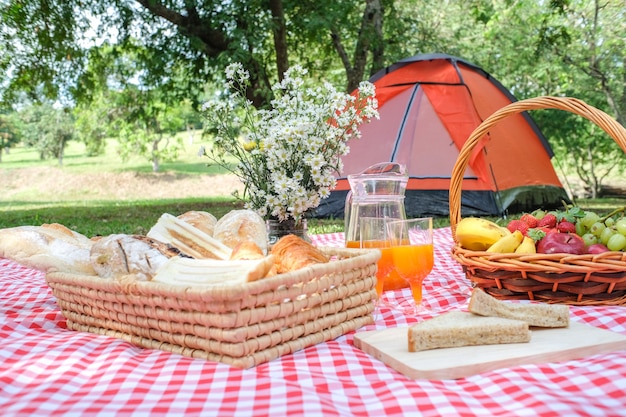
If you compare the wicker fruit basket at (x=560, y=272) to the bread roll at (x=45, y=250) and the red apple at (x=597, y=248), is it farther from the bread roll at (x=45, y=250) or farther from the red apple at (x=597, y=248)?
the bread roll at (x=45, y=250)

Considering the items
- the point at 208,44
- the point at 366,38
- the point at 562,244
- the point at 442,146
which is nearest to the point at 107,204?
the point at 208,44

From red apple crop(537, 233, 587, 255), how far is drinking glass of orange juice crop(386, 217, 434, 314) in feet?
1.10

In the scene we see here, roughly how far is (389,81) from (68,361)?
550 cm

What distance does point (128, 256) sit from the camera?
1459 mm

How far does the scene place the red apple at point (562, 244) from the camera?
5.58ft

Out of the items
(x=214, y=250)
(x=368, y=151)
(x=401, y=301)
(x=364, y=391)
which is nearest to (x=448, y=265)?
(x=401, y=301)

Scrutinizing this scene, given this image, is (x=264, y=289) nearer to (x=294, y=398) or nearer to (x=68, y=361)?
(x=294, y=398)

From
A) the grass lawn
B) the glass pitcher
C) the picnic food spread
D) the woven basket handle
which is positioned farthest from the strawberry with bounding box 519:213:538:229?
the grass lawn

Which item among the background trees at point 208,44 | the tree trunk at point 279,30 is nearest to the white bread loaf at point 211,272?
the background trees at point 208,44

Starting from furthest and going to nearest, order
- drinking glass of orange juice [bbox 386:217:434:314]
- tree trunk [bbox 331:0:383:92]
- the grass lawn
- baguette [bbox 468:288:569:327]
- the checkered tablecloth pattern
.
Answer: tree trunk [bbox 331:0:383:92]
the grass lawn
drinking glass of orange juice [bbox 386:217:434:314]
baguette [bbox 468:288:569:327]
the checkered tablecloth pattern

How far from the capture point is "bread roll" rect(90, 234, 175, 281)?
1446mm

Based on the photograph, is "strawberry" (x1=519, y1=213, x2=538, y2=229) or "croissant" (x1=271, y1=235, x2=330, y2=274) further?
"strawberry" (x1=519, y1=213, x2=538, y2=229)

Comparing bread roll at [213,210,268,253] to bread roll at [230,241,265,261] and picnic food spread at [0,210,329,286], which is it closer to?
picnic food spread at [0,210,329,286]

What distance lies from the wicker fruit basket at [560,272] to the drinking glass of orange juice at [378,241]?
262mm
